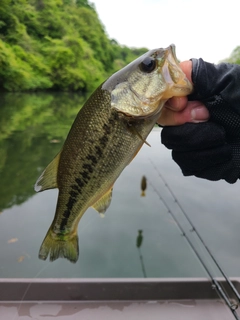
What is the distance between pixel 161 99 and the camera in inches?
61.8

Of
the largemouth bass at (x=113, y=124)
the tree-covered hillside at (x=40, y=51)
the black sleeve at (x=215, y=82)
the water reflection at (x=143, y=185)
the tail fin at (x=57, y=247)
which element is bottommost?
the tree-covered hillside at (x=40, y=51)

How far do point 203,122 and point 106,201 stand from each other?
0.76 metres

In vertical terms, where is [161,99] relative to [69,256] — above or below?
above

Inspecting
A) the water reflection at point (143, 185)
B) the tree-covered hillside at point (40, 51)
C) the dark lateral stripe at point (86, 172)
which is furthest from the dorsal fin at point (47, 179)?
the tree-covered hillside at point (40, 51)

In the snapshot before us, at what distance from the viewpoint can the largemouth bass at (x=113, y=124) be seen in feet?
5.16

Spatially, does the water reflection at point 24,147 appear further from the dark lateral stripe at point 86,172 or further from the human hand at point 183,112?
the human hand at point 183,112

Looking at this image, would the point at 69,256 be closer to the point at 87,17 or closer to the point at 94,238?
the point at 94,238

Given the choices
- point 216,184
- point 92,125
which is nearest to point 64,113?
point 216,184

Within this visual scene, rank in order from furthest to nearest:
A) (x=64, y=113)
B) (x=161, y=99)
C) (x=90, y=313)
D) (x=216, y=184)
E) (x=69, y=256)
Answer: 1. (x=64, y=113)
2. (x=216, y=184)
3. (x=90, y=313)
4. (x=69, y=256)
5. (x=161, y=99)

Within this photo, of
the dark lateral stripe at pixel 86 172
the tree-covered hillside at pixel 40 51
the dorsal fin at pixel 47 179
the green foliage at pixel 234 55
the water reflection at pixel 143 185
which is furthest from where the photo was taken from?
the green foliage at pixel 234 55

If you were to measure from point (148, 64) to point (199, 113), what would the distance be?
408 mm

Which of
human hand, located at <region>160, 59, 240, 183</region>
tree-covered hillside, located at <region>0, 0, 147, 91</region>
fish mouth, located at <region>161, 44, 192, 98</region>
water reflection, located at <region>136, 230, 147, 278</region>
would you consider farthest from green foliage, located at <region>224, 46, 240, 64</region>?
fish mouth, located at <region>161, 44, 192, 98</region>

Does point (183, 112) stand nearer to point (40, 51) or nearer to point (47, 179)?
point (47, 179)

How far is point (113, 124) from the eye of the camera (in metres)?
1.62
